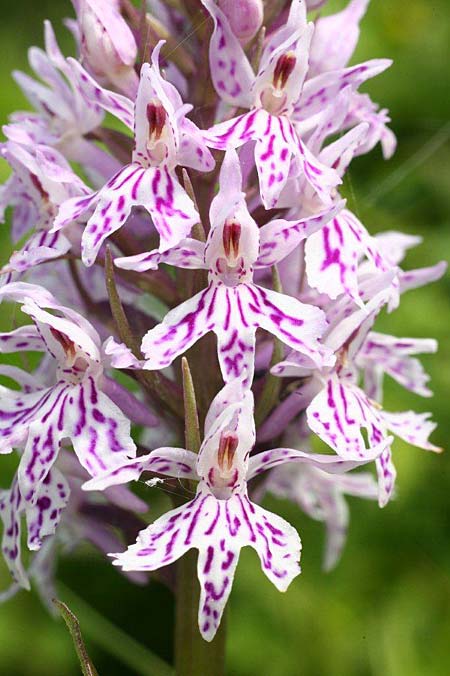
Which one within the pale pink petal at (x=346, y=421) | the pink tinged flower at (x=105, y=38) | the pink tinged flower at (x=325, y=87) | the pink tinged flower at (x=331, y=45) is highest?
the pink tinged flower at (x=105, y=38)

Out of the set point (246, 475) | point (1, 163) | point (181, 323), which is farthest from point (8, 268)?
point (1, 163)

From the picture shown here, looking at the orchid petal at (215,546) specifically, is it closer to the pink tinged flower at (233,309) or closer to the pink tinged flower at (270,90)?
the pink tinged flower at (233,309)

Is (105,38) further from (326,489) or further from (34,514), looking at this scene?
(326,489)

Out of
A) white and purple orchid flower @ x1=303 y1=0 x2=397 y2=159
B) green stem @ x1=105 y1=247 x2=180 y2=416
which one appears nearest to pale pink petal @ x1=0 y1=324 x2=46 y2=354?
green stem @ x1=105 y1=247 x2=180 y2=416

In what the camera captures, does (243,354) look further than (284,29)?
No

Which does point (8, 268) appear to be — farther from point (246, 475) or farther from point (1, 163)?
point (1, 163)

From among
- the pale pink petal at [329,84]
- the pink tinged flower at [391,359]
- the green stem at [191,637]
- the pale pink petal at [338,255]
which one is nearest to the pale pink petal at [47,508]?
the green stem at [191,637]
